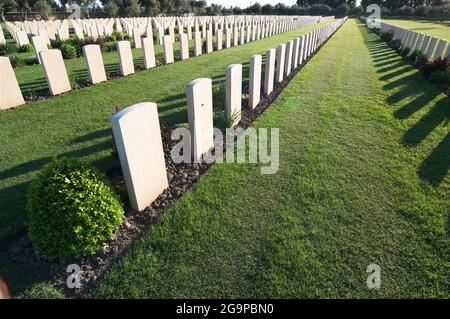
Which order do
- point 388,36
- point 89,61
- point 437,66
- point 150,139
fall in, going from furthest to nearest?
point 388,36
point 437,66
point 89,61
point 150,139

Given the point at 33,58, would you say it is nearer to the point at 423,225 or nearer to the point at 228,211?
the point at 228,211

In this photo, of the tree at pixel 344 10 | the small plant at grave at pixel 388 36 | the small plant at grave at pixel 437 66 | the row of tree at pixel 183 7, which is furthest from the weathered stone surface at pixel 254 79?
the tree at pixel 344 10

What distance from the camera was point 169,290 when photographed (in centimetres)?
207

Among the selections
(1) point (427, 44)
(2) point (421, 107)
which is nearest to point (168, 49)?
(2) point (421, 107)

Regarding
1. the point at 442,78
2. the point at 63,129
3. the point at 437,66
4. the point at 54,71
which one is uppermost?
the point at 54,71

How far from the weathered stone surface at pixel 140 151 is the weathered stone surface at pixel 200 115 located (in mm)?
637

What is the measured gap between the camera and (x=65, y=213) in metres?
2.12

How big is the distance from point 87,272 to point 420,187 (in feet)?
11.7

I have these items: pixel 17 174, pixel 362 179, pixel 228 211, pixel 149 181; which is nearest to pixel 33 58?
pixel 17 174

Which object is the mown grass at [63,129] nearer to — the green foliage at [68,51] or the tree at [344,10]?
the green foliage at [68,51]

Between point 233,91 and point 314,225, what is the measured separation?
262cm

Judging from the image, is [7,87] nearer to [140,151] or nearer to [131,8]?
[140,151]

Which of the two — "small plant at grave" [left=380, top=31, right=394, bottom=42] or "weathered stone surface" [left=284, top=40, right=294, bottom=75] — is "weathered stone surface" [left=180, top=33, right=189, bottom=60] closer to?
"weathered stone surface" [left=284, top=40, right=294, bottom=75]
